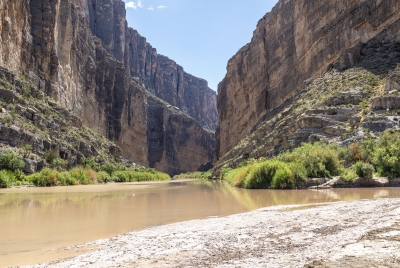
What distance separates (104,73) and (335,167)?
79.8m

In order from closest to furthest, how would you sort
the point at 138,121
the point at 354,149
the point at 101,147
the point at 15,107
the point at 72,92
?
the point at 354,149 → the point at 15,107 → the point at 101,147 → the point at 72,92 → the point at 138,121

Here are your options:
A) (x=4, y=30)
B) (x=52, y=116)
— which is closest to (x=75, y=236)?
(x=52, y=116)

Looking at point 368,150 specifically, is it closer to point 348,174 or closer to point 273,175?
point 348,174

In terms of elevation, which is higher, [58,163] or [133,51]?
[133,51]

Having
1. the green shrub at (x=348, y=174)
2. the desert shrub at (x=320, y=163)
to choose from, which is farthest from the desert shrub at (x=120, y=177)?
the green shrub at (x=348, y=174)

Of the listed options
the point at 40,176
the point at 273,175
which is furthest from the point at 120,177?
the point at 273,175

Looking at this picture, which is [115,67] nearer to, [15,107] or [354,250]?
[15,107]

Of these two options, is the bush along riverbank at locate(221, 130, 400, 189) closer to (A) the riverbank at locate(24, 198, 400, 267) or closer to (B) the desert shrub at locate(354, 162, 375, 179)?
(B) the desert shrub at locate(354, 162, 375, 179)

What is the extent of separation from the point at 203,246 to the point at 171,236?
1.19m

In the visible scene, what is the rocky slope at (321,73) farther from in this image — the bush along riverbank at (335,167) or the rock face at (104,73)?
the rock face at (104,73)

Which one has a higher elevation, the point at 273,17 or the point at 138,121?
the point at 273,17

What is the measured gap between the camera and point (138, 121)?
373 ft

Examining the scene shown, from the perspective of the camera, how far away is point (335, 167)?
22.8 meters

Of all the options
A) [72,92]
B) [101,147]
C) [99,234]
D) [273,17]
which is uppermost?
[273,17]
